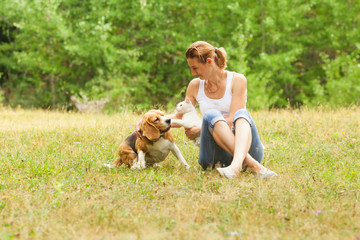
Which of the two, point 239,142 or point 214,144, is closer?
point 239,142

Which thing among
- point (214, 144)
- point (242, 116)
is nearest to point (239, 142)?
point (242, 116)

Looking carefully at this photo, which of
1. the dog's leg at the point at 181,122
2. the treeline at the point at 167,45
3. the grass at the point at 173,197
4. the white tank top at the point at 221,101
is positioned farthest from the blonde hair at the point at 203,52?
the treeline at the point at 167,45

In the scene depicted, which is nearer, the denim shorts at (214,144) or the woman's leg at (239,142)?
the woman's leg at (239,142)

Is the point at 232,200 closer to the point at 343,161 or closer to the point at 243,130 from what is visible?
the point at 243,130

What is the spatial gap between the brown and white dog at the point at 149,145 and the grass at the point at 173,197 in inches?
6.6

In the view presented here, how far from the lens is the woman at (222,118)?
4.09 m

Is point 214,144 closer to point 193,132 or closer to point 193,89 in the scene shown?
point 193,132

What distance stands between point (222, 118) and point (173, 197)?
1.05 meters

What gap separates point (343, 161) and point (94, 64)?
14050 mm

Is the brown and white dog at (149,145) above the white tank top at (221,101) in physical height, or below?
below

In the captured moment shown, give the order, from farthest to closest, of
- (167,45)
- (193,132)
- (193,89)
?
(167,45), (193,89), (193,132)

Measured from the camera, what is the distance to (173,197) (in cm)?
366

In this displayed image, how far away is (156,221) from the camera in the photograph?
3059 mm

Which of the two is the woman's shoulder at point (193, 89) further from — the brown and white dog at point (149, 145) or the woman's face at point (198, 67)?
the brown and white dog at point (149, 145)
